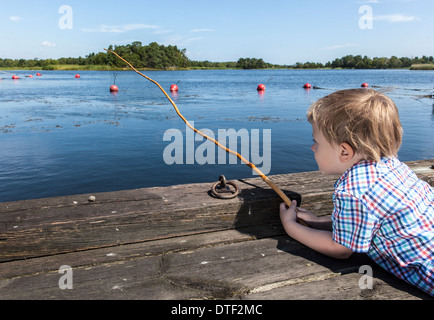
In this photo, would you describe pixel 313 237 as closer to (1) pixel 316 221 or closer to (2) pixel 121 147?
(1) pixel 316 221

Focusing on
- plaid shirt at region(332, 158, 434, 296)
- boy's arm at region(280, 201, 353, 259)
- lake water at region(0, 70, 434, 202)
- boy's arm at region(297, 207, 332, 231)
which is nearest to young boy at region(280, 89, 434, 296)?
plaid shirt at region(332, 158, 434, 296)

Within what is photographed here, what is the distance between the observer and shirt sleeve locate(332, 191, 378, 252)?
60.2 inches

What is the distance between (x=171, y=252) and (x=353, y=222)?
1.11m

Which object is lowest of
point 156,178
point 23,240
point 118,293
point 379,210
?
point 156,178

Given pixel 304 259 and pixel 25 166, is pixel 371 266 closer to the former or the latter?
pixel 304 259

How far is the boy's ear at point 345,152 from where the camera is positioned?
1.65m

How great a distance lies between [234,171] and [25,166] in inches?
260

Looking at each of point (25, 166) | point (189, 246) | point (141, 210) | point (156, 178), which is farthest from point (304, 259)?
point (25, 166)

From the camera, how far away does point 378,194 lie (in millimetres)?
1537

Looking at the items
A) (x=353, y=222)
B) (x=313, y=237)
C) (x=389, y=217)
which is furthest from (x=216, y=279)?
(x=389, y=217)

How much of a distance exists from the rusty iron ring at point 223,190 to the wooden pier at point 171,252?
46mm

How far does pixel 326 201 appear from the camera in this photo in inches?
95.5

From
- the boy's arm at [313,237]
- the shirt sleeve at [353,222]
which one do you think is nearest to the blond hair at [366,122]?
the shirt sleeve at [353,222]

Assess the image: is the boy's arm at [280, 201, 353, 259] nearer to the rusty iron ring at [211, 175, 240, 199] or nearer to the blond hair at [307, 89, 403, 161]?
the rusty iron ring at [211, 175, 240, 199]
